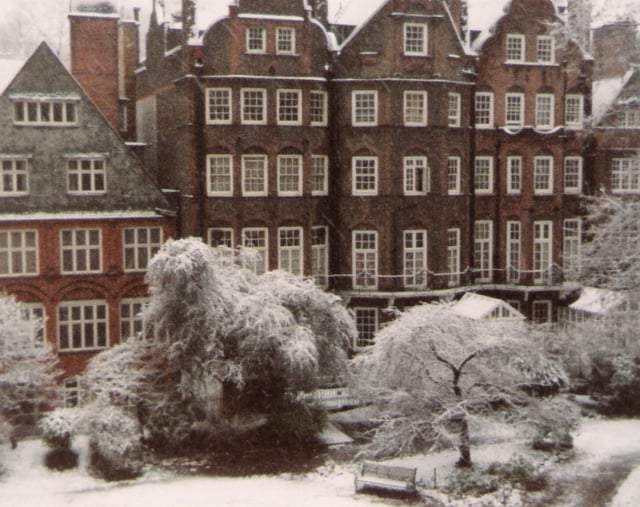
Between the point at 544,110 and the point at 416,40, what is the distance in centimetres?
884

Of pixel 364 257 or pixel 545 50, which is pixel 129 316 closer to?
pixel 364 257

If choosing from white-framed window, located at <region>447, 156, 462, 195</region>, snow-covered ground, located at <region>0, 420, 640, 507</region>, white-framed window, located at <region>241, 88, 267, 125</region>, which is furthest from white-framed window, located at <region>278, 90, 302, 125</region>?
snow-covered ground, located at <region>0, 420, 640, 507</region>

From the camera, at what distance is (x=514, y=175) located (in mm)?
46406

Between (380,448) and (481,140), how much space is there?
21.3 m

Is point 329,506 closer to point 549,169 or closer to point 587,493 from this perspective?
point 587,493

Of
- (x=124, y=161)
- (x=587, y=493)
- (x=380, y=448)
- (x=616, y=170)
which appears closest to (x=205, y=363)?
(x=380, y=448)

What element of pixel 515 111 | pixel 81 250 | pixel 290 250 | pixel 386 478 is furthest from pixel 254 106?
pixel 386 478

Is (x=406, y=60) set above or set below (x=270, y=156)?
above

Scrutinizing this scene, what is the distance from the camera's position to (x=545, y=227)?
4675 cm

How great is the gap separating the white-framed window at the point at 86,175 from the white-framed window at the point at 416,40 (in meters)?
15.5

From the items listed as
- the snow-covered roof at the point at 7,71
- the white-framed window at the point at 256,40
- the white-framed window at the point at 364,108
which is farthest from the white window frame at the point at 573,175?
the snow-covered roof at the point at 7,71

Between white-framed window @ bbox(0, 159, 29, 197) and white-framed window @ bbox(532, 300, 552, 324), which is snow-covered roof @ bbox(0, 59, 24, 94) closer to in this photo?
white-framed window @ bbox(0, 159, 29, 197)

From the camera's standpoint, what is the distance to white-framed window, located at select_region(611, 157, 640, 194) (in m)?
48.1

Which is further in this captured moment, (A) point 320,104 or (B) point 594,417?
(A) point 320,104
